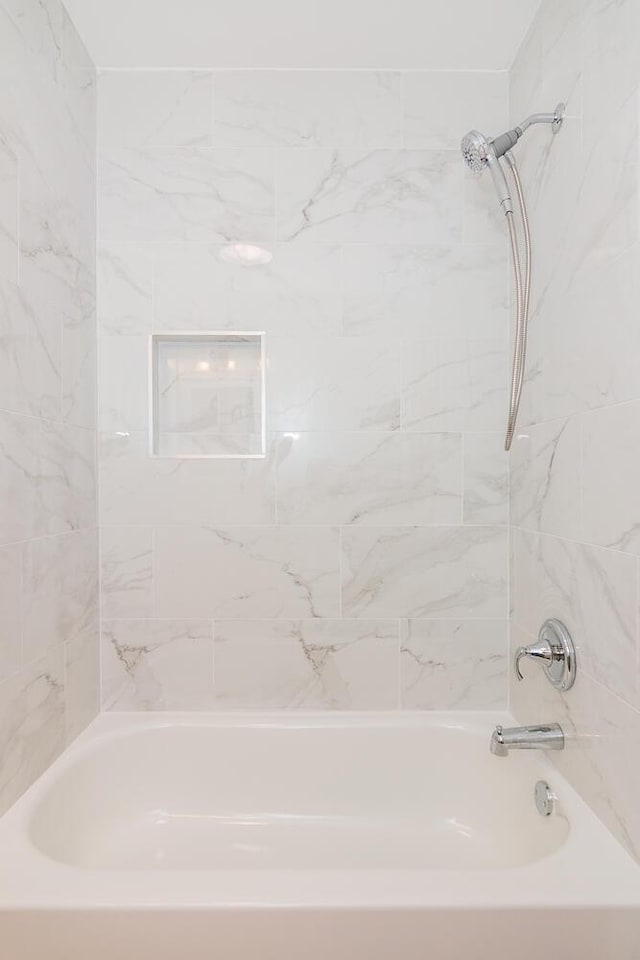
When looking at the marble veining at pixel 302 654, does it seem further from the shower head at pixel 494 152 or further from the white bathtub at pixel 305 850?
the shower head at pixel 494 152

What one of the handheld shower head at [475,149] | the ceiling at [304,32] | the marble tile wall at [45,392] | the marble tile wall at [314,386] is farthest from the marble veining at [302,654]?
the ceiling at [304,32]

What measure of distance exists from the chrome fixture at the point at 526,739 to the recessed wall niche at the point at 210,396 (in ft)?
3.50

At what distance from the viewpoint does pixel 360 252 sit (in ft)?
6.14

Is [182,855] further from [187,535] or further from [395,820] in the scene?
[187,535]

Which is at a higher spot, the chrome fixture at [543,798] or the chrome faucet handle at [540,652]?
the chrome faucet handle at [540,652]

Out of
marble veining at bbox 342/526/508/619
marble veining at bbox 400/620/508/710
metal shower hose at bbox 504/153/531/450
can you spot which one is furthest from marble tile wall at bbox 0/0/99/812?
metal shower hose at bbox 504/153/531/450

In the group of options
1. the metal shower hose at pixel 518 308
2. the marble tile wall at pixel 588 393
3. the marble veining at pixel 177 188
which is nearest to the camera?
the marble tile wall at pixel 588 393

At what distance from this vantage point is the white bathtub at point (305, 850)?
1.05m

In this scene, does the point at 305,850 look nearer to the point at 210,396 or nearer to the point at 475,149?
the point at 210,396

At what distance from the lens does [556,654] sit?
4.74 ft

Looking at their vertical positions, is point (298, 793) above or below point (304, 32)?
below

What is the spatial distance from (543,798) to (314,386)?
1274 mm

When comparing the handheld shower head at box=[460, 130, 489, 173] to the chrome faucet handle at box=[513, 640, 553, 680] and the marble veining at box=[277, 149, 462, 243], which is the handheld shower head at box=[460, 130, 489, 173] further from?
the chrome faucet handle at box=[513, 640, 553, 680]

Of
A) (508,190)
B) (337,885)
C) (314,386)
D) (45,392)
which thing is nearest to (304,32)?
(508,190)
